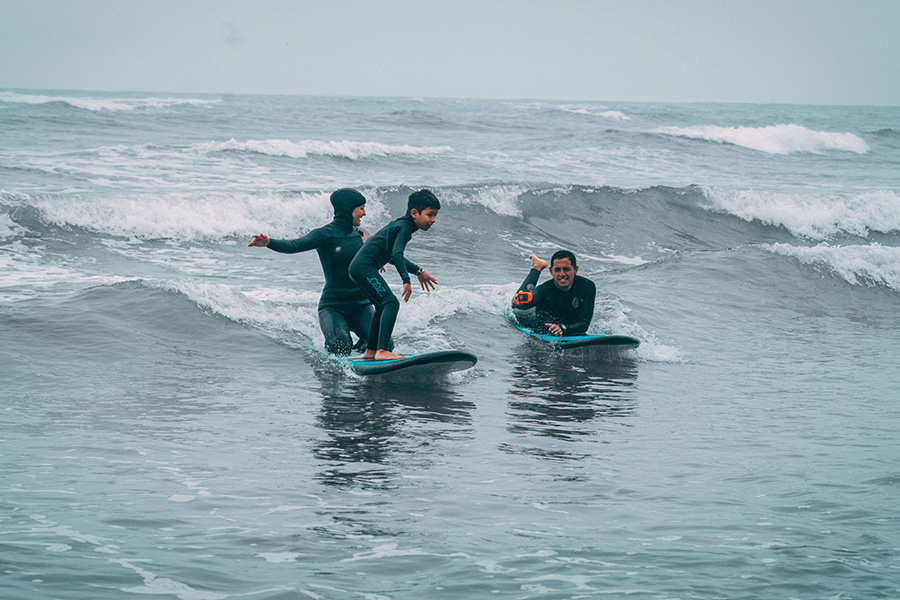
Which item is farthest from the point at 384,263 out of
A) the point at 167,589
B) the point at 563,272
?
the point at 167,589

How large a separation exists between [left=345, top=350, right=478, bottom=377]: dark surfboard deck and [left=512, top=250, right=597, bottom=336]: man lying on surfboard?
189 centimetres

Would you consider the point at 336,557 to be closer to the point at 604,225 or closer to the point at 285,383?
the point at 285,383

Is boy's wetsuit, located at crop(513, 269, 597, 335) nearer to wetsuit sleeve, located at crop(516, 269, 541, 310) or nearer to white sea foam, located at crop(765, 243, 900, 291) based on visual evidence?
wetsuit sleeve, located at crop(516, 269, 541, 310)

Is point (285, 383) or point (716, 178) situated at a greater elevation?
point (716, 178)

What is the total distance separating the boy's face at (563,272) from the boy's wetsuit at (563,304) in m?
0.11

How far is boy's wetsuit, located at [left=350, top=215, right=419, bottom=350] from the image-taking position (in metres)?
8.09

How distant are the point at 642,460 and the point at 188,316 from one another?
20.6 feet

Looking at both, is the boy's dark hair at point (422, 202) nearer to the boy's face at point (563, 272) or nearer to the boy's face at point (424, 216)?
the boy's face at point (424, 216)

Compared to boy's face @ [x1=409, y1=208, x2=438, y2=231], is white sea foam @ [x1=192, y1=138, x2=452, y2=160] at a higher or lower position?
higher

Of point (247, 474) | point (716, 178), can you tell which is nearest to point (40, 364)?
point (247, 474)

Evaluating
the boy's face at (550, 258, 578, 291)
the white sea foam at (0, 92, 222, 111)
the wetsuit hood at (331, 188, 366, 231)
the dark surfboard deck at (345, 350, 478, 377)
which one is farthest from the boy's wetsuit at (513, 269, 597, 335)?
the white sea foam at (0, 92, 222, 111)

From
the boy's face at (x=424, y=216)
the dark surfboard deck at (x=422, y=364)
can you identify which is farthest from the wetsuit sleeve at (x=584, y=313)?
the boy's face at (x=424, y=216)

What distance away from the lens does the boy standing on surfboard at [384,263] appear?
7965 millimetres

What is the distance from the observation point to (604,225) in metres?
20.9
